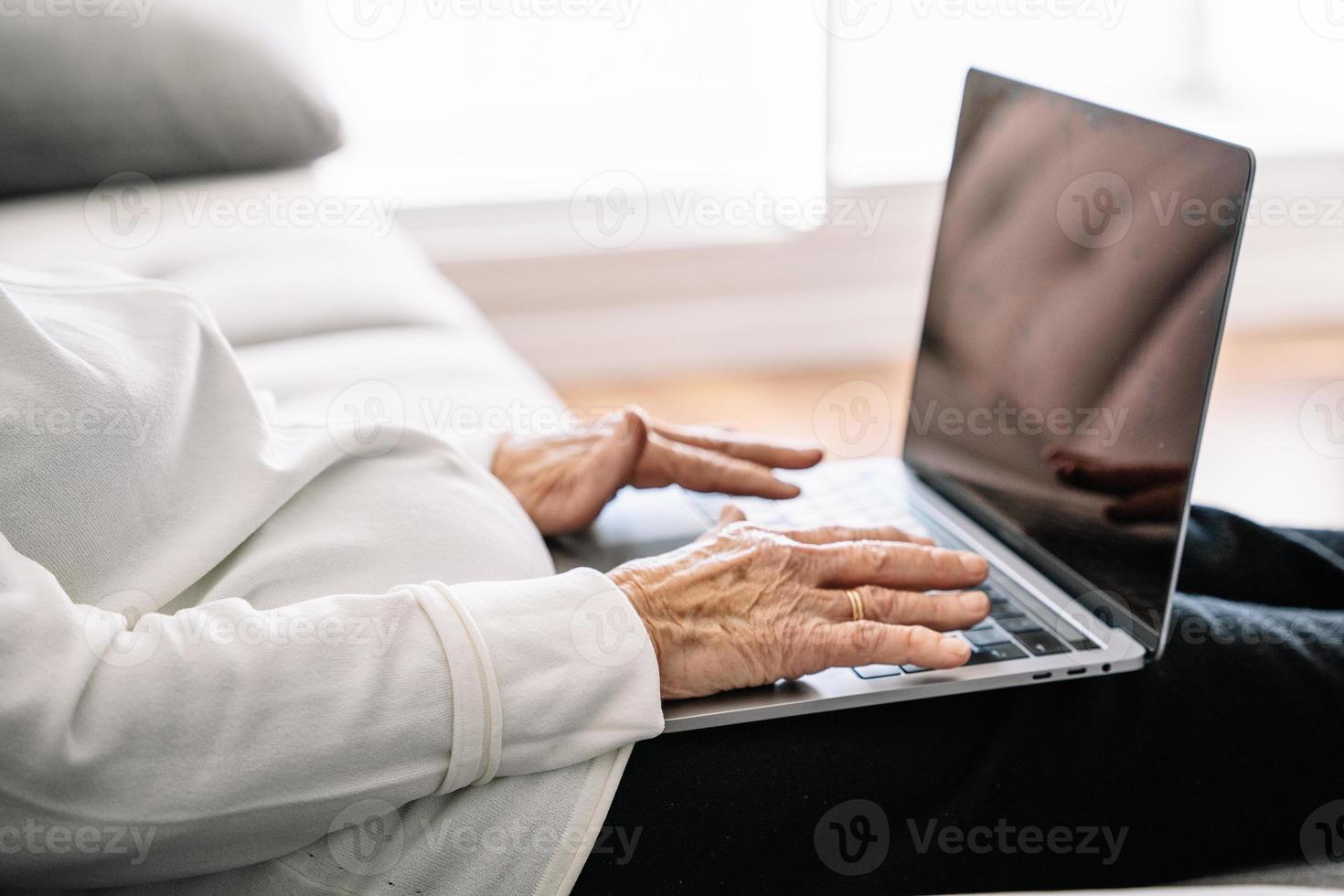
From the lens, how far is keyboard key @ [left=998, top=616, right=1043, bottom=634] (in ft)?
2.62

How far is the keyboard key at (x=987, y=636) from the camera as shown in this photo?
780mm

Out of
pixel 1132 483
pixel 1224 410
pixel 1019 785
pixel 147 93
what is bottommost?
pixel 1224 410

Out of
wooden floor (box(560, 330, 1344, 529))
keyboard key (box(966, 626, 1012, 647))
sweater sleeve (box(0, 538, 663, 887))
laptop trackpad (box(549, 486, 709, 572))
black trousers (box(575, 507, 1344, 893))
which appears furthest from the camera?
wooden floor (box(560, 330, 1344, 529))

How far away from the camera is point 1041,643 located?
0.78m

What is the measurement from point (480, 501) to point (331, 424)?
0.11 metres

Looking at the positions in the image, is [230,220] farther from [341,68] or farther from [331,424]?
[341,68]

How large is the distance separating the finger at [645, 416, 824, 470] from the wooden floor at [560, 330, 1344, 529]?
1.01 metres

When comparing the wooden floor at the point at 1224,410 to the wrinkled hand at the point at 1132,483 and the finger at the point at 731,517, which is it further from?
the finger at the point at 731,517

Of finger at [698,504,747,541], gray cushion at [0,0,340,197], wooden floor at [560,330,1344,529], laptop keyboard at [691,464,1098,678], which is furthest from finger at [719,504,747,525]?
wooden floor at [560,330,1344,529]

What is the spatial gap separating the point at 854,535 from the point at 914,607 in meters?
0.09

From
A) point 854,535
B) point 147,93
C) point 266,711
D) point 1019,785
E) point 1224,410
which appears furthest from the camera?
point 1224,410

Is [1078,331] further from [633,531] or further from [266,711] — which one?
[266,711]

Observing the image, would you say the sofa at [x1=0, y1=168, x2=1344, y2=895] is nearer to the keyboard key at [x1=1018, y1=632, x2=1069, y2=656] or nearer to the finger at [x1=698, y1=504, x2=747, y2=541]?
the finger at [x1=698, y1=504, x2=747, y2=541]

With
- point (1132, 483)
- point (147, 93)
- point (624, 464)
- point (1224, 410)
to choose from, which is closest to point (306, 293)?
point (147, 93)
